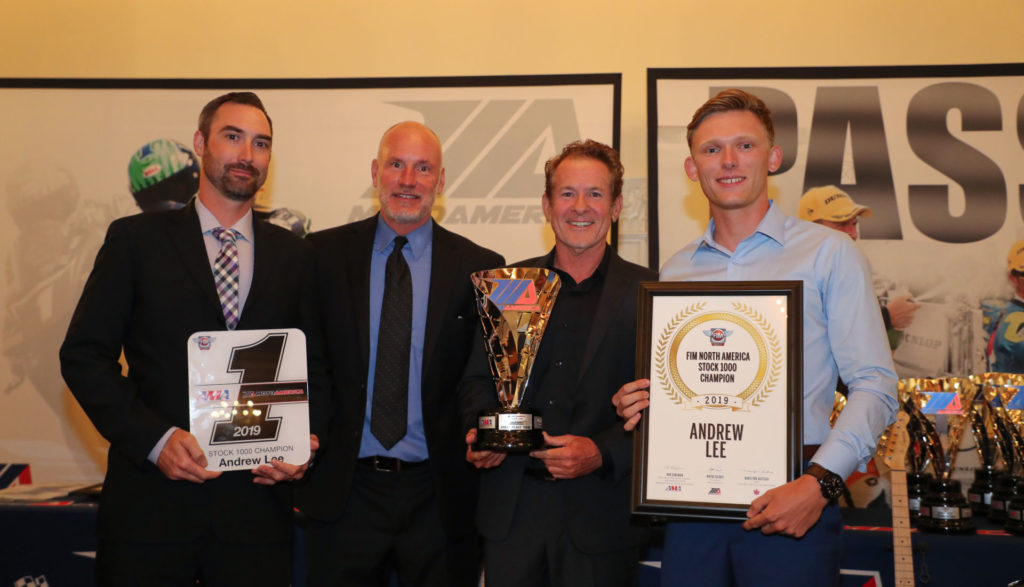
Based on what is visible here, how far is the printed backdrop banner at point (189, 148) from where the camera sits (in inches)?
181

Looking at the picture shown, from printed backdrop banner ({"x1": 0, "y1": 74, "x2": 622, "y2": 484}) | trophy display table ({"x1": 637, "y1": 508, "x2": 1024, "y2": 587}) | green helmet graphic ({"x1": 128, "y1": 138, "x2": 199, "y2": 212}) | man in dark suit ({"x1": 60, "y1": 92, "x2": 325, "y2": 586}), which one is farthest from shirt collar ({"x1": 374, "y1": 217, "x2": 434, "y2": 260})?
green helmet graphic ({"x1": 128, "y1": 138, "x2": 199, "y2": 212})

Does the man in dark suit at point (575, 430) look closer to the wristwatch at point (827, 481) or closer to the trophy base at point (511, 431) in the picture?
the trophy base at point (511, 431)

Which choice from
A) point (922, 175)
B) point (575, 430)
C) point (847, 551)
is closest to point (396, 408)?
point (575, 430)

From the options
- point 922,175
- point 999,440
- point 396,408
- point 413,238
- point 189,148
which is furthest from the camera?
point 189,148

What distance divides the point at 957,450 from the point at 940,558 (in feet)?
1.80

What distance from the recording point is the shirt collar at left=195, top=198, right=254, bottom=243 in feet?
8.68

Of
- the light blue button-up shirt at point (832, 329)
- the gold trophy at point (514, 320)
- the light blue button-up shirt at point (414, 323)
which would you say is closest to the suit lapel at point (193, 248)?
the light blue button-up shirt at point (414, 323)

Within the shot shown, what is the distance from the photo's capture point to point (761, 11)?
14.9 ft

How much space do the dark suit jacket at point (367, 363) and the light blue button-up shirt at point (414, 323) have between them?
Result: 0.04 metres

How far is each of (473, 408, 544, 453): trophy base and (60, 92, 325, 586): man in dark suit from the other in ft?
1.88

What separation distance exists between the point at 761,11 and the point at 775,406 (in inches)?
125

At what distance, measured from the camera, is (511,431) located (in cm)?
238

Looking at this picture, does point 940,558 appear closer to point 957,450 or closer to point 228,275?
point 957,450

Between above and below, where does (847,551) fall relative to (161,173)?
below
